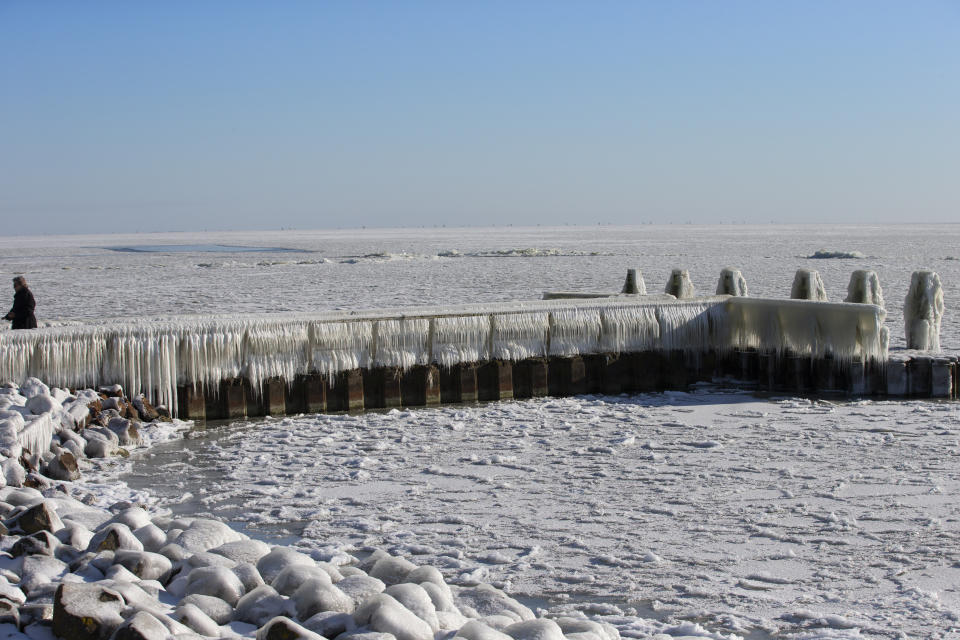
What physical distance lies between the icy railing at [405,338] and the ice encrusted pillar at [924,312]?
2.15m

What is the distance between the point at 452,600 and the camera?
6109 mm

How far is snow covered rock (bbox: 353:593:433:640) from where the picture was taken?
5.26 meters

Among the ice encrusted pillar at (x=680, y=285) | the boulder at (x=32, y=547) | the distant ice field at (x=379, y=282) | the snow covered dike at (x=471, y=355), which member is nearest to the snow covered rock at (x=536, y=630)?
the boulder at (x=32, y=547)

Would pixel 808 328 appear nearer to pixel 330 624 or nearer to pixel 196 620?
pixel 330 624

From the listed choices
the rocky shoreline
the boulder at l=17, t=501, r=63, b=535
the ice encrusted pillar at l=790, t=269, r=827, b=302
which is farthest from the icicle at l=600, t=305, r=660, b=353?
the boulder at l=17, t=501, r=63, b=535

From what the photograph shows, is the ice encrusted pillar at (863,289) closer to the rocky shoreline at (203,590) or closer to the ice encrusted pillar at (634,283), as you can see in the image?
the ice encrusted pillar at (634,283)

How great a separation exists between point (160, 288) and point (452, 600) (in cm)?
3061

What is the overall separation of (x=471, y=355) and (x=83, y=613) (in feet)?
31.4

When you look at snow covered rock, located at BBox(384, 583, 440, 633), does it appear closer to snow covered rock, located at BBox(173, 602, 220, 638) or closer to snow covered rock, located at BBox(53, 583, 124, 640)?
snow covered rock, located at BBox(173, 602, 220, 638)

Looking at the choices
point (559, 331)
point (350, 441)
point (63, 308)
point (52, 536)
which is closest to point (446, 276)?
point (63, 308)

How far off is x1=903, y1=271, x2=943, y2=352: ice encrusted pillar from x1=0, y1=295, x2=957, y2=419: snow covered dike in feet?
6.04

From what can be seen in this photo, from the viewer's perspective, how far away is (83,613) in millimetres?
5160

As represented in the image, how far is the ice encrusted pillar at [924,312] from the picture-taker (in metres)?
16.0

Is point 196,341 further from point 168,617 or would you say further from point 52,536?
point 168,617
